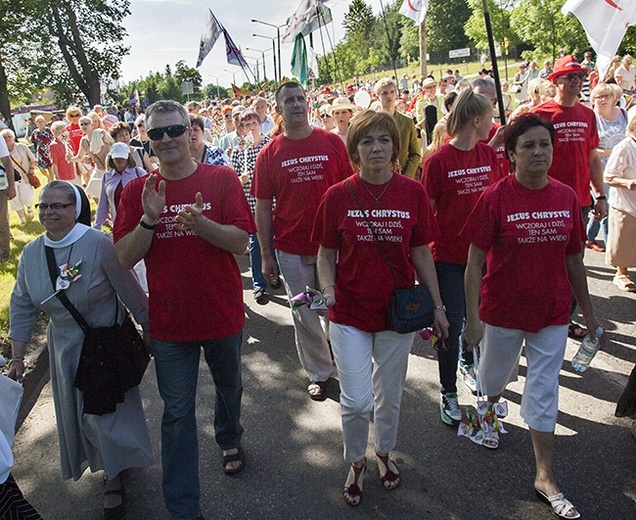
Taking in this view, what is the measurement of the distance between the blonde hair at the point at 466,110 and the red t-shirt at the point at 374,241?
0.87m

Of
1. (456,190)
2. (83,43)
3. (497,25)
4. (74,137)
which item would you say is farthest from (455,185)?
(497,25)

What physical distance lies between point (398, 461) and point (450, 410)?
571mm

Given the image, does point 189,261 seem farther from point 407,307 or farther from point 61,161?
point 61,161

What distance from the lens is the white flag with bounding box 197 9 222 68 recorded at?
56.7ft

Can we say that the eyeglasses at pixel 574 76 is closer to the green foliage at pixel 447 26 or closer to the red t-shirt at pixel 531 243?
the red t-shirt at pixel 531 243

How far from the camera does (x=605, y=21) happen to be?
4.54m

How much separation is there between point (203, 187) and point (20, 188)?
9.18 m

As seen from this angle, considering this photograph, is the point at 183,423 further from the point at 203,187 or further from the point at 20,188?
the point at 20,188

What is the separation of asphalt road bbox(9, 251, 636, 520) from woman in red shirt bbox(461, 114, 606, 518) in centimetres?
12

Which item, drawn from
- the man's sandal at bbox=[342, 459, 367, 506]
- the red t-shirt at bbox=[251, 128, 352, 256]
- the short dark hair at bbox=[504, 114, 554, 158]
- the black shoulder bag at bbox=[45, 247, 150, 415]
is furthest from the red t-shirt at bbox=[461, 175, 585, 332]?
the black shoulder bag at bbox=[45, 247, 150, 415]

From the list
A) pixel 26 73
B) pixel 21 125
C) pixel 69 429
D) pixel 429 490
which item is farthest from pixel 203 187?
pixel 21 125

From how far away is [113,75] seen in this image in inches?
1594

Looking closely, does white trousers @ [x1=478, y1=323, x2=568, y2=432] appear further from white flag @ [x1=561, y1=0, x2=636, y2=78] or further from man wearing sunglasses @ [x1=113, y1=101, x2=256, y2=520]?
white flag @ [x1=561, y1=0, x2=636, y2=78]

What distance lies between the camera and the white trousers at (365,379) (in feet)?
9.34
